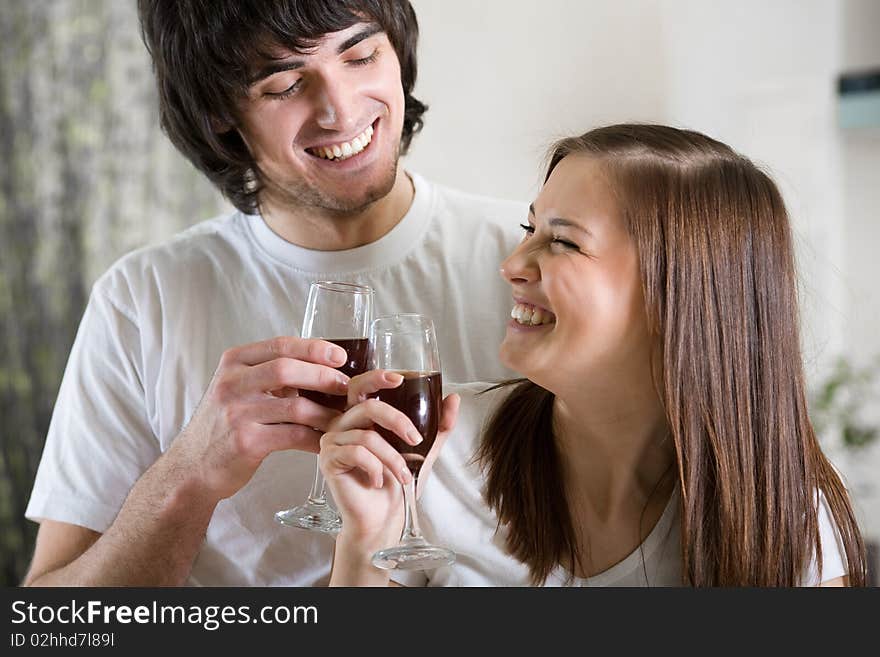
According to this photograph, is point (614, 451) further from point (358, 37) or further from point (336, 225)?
point (358, 37)

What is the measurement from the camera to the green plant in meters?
4.00

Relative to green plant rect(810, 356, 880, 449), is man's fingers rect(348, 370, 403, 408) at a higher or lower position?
lower

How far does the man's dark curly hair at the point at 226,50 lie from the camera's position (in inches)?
71.1

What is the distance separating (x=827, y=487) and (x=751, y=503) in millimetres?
193

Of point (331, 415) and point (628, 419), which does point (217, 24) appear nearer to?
point (331, 415)

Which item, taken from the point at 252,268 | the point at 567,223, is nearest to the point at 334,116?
the point at 252,268

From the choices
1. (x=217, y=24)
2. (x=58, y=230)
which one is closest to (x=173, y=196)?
(x=58, y=230)

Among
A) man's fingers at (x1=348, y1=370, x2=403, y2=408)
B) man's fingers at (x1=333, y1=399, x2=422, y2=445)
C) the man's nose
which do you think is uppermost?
the man's nose

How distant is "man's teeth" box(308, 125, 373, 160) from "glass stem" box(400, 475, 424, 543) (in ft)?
2.38

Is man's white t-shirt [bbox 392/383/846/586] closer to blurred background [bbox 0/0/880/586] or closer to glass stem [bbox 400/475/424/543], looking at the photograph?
glass stem [bbox 400/475/424/543]

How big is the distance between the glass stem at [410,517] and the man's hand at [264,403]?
0.48 ft

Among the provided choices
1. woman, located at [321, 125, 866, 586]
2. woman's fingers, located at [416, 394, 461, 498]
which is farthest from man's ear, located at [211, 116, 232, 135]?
woman's fingers, located at [416, 394, 461, 498]

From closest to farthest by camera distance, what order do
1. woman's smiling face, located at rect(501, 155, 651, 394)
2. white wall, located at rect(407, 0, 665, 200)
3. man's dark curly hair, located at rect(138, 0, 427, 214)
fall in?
woman's smiling face, located at rect(501, 155, 651, 394)
man's dark curly hair, located at rect(138, 0, 427, 214)
white wall, located at rect(407, 0, 665, 200)

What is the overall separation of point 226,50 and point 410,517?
965mm
